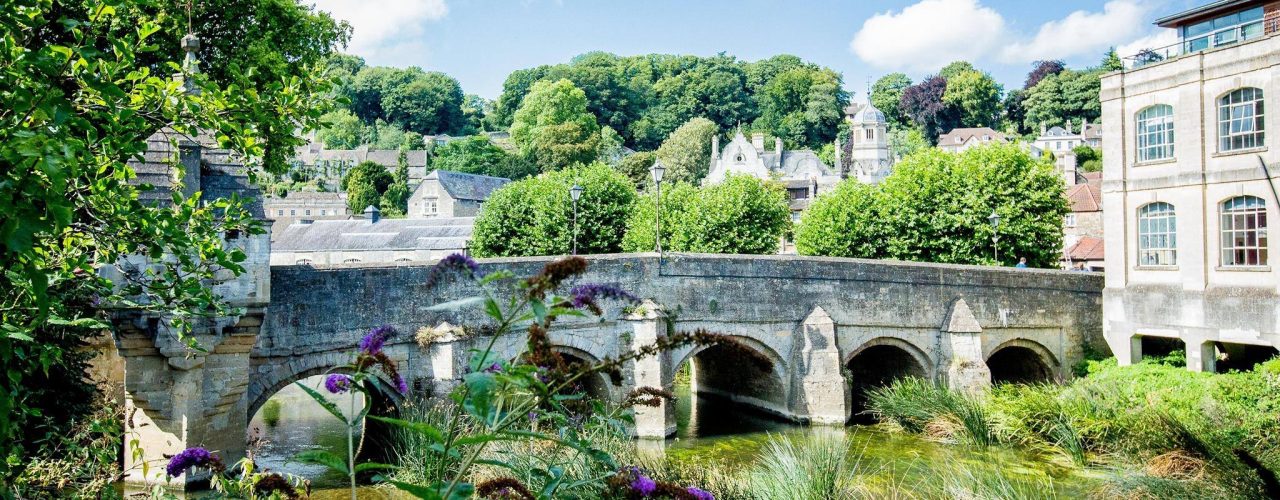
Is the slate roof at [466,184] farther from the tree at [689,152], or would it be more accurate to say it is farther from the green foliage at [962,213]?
the green foliage at [962,213]

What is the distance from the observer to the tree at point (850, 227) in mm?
26453

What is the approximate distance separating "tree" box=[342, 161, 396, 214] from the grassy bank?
53482mm

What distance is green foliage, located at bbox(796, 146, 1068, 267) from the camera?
2533 centimetres

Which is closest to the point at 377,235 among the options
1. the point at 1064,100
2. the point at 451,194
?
the point at 451,194

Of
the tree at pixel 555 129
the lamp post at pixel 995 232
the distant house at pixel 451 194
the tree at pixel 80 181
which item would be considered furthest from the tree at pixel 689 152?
the tree at pixel 80 181

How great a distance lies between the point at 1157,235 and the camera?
20.0m

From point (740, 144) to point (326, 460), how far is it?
251 ft

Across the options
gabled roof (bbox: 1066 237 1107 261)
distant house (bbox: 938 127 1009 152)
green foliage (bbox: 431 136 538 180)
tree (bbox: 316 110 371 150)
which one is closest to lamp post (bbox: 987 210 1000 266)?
gabled roof (bbox: 1066 237 1107 261)

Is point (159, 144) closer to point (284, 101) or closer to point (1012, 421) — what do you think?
point (284, 101)

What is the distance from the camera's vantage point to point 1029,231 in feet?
83.3

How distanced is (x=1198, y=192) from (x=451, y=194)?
41025 millimetres

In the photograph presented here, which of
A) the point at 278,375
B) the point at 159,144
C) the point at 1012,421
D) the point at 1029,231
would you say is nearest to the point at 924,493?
the point at 1012,421

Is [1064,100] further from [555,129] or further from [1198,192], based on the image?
[1198,192]

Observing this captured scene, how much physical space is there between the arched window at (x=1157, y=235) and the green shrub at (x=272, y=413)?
18.8m
